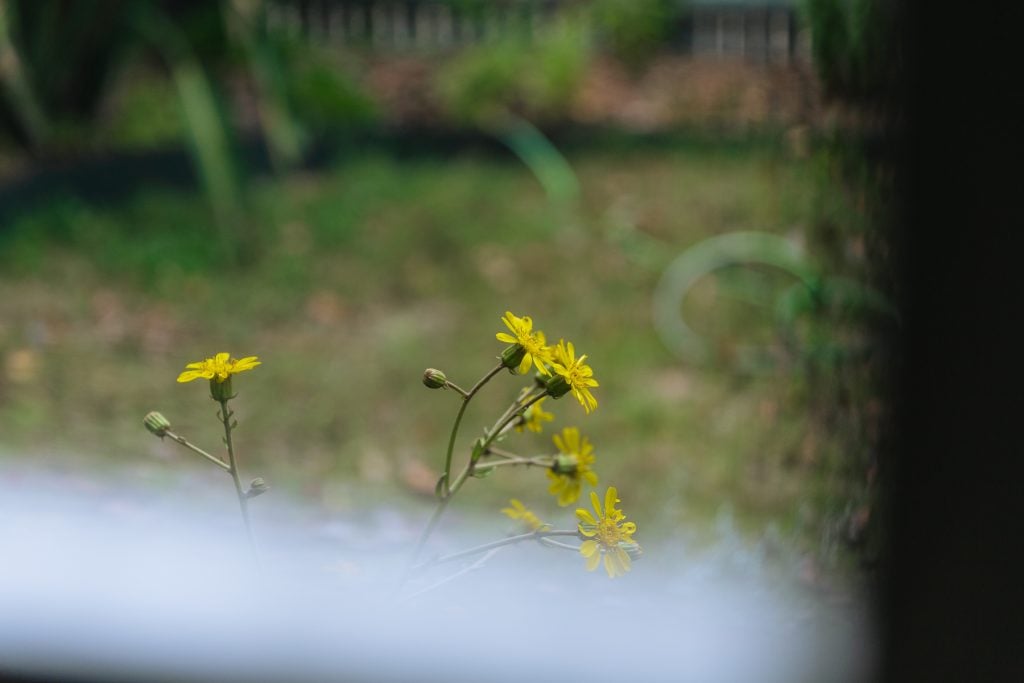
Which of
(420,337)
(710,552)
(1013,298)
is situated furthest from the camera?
(420,337)

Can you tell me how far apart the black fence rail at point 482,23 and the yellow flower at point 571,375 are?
1.77 m

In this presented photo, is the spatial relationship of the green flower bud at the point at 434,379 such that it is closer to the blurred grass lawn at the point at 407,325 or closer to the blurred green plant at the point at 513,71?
the blurred grass lawn at the point at 407,325

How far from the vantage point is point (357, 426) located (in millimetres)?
1472

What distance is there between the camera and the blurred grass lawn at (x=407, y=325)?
118 cm

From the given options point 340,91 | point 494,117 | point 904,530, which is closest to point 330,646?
point 904,530

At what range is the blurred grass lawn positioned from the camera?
1.18 metres

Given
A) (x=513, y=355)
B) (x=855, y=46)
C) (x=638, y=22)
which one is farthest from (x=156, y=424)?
(x=638, y=22)

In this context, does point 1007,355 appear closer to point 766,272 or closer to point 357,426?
point 357,426

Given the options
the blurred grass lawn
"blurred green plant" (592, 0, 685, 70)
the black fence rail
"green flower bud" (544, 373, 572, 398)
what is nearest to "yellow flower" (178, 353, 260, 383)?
"green flower bud" (544, 373, 572, 398)

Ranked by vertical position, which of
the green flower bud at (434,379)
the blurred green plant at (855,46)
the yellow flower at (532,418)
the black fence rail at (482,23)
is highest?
the black fence rail at (482,23)

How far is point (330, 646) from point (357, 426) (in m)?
A: 1.01

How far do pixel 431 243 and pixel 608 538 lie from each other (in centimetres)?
154

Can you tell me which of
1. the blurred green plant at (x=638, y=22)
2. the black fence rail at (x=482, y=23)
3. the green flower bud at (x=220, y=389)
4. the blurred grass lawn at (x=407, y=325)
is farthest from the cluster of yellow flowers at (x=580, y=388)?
the blurred green plant at (x=638, y=22)

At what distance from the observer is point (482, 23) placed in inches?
90.1
